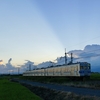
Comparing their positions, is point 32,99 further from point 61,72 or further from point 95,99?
point 61,72

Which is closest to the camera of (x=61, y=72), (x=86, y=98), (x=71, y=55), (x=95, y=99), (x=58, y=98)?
(x=95, y=99)

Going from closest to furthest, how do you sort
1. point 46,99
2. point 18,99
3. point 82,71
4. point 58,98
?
point 18,99 → point 58,98 → point 46,99 → point 82,71

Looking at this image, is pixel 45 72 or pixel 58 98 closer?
pixel 58 98

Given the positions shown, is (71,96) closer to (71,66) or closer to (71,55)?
(71,66)

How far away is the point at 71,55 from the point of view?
79625mm

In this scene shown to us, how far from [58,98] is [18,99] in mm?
5399

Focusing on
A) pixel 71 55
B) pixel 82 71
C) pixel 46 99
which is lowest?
pixel 46 99

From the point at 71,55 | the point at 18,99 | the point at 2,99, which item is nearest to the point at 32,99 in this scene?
the point at 18,99

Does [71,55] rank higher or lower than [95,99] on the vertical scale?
higher

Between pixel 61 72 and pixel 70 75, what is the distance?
7509 millimetres

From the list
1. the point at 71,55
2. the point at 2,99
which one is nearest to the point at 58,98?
the point at 2,99

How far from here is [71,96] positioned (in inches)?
974

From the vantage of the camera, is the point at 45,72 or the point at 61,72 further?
the point at 45,72

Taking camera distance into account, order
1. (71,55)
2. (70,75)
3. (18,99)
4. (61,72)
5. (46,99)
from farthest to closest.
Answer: (71,55)
(61,72)
(70,75)
(46,99)
(18,99)
